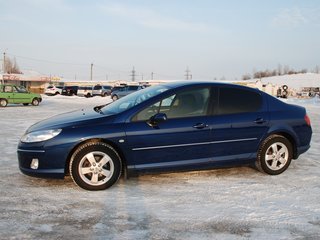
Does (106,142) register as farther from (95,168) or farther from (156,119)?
(156,119)

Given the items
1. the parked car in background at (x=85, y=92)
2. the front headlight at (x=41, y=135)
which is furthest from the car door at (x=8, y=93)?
the parked car in background at (x=85, y=92)

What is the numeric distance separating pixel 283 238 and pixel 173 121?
2226 millimetres

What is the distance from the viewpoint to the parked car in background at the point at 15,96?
22.7 meters

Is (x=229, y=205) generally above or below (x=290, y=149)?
below

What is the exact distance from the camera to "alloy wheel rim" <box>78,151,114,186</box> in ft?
15.8

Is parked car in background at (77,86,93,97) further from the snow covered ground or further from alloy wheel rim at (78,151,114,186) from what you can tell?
alloy wheel rim at (78,151,114,186)

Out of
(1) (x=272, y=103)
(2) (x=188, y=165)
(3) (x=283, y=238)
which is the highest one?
(1) (x=272, y=103)

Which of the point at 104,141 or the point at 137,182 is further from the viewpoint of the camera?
the point at 137,182

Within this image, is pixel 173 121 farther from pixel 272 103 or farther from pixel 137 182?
pixel 272 103

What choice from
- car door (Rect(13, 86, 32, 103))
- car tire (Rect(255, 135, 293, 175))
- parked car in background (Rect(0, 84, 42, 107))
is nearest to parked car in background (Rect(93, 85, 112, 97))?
parked car in background (Rect(0, 84, 42, 107))

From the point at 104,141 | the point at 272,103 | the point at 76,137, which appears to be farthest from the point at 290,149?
the point at 76,137

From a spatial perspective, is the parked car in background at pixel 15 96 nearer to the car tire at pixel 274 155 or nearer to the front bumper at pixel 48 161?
the front bumper at pixel 48 161

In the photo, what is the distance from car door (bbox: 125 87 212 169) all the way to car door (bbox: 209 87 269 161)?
0.60ft

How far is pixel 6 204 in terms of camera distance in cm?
428
